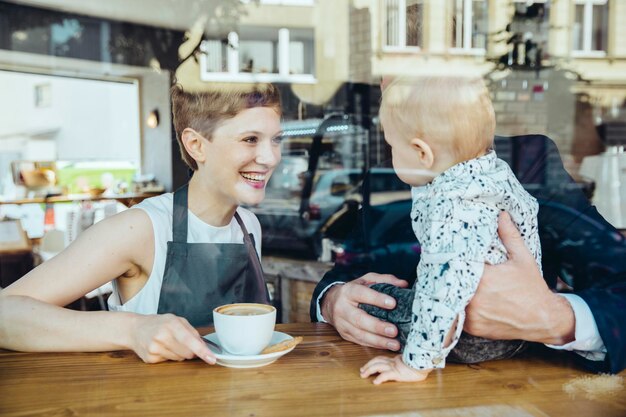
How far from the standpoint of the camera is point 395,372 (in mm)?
964

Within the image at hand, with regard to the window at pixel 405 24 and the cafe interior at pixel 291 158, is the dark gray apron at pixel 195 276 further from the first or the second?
the window at pixel 405 24

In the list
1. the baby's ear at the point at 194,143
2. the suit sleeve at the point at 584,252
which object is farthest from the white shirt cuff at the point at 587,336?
the baby's ear at the point at 194,143

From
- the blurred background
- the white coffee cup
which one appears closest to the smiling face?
the blurred background

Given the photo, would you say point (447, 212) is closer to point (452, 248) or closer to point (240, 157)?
point (452, 248)

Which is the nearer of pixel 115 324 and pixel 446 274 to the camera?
pixel 446 274

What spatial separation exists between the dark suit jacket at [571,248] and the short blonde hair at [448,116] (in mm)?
318

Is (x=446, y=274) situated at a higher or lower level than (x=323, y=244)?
higher

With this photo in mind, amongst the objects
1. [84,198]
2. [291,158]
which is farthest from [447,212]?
[84,198]

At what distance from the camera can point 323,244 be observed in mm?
2846

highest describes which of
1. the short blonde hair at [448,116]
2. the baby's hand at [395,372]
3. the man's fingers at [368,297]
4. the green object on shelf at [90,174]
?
the short blonde hair at [448,116]

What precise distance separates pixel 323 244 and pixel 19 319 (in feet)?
6.04

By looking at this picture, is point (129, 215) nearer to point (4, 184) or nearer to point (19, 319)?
point (19, 319)

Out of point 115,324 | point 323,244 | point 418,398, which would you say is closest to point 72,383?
point 115,324

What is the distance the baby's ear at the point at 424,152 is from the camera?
1.06 m
